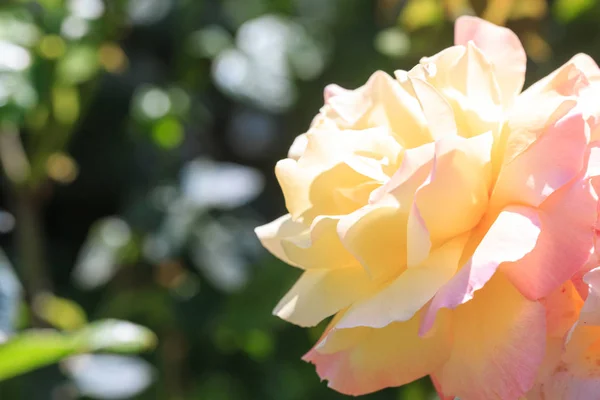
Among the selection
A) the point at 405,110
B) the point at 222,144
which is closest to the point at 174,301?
the point at 222,144

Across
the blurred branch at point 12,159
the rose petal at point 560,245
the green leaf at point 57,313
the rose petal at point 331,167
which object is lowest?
the green leaf at point 57,313

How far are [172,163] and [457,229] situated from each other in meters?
0.91

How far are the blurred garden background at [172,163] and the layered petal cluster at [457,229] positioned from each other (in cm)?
39

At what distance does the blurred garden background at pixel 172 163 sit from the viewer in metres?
0.99

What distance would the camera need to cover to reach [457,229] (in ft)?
1.40

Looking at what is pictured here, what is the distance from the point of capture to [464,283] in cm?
37

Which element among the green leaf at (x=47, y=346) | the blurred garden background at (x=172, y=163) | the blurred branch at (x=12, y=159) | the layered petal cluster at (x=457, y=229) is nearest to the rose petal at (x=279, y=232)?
the layered petal cluster at (x=457, y=229)

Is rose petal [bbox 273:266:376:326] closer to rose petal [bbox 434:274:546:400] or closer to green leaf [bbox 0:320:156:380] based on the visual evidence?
rose petal [bbox 434:274:546:400]

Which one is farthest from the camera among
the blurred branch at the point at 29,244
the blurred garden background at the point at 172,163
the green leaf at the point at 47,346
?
the blurred branch at the point at 29,244

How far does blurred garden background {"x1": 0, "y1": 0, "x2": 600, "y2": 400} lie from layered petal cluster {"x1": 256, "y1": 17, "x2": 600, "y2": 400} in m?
0.39

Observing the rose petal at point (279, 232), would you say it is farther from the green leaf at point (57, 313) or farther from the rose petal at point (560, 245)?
the green leaf at point (57, 313)

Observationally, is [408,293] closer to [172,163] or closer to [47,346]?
[47,346]

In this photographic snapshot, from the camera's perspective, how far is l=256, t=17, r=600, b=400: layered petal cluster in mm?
377

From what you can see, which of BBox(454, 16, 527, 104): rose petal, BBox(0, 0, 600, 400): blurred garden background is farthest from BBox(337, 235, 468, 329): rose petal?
BBox(0, 0, 600, 400): blurred garden background
